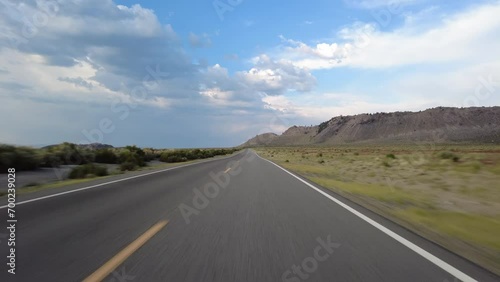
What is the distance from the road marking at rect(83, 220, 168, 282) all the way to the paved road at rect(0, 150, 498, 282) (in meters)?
0.01

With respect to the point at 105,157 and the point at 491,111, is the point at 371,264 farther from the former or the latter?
the point at 491,111

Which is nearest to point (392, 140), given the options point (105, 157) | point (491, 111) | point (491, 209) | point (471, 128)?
point (471, 128)

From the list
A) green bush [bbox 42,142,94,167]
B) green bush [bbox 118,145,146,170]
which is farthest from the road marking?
green bush [bbox 118,145,146,170]

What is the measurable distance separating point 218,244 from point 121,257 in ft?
5.13

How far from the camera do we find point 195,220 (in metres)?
9.01

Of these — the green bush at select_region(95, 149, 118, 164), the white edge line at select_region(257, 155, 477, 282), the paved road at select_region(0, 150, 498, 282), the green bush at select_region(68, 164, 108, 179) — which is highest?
the green bush at select_region(95, 149, 118, 164)

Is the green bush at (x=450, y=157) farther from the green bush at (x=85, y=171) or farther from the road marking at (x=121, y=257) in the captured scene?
the road marking at (x=121, y=257)

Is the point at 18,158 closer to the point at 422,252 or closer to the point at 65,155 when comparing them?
the point at 65,155

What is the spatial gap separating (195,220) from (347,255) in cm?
382

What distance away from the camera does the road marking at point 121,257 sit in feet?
16.5

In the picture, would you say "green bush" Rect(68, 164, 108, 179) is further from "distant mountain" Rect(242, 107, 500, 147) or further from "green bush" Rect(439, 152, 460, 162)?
"distant mountain" Rect(242, 107, 500, 147)

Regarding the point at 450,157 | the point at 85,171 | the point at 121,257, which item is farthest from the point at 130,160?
the point at 121,257

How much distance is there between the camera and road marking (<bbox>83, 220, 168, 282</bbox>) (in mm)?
5030

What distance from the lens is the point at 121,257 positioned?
19.3ft
